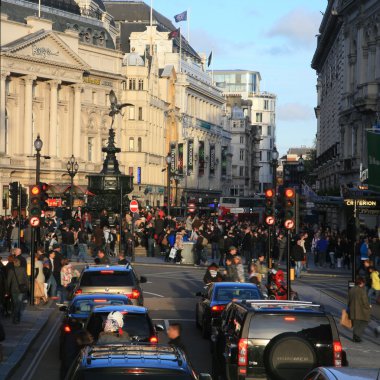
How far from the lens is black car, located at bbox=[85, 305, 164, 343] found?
17.8m

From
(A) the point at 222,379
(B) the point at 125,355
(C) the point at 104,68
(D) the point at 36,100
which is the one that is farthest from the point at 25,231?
(C) the point at 104,68

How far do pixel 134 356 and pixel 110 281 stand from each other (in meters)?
15.7

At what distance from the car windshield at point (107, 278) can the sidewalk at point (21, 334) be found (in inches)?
65.7

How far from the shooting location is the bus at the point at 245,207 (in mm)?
105188

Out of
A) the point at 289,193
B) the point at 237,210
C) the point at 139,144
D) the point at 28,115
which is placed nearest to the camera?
the point at 289,193

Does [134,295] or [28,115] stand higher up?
[28,115]

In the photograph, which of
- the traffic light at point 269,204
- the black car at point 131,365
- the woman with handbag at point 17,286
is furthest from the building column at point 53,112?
the black car at point 131,365

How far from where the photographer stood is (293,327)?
1583 cm

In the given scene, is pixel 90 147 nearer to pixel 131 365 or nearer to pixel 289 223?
pixel 289 223

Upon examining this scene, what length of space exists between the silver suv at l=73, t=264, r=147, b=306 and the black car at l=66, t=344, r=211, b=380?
1489 centimetres

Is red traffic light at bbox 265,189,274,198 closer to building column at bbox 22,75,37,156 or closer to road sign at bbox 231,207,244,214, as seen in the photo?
road sign at bbox 231,207,244,214

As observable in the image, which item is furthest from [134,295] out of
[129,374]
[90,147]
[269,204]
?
[90,147]

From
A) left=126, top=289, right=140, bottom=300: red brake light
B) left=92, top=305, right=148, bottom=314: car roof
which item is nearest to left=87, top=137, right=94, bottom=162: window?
left=126, top=289, right=140, bottom=300: red brake light

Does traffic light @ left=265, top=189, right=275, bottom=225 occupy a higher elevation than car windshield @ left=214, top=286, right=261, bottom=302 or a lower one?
higher
